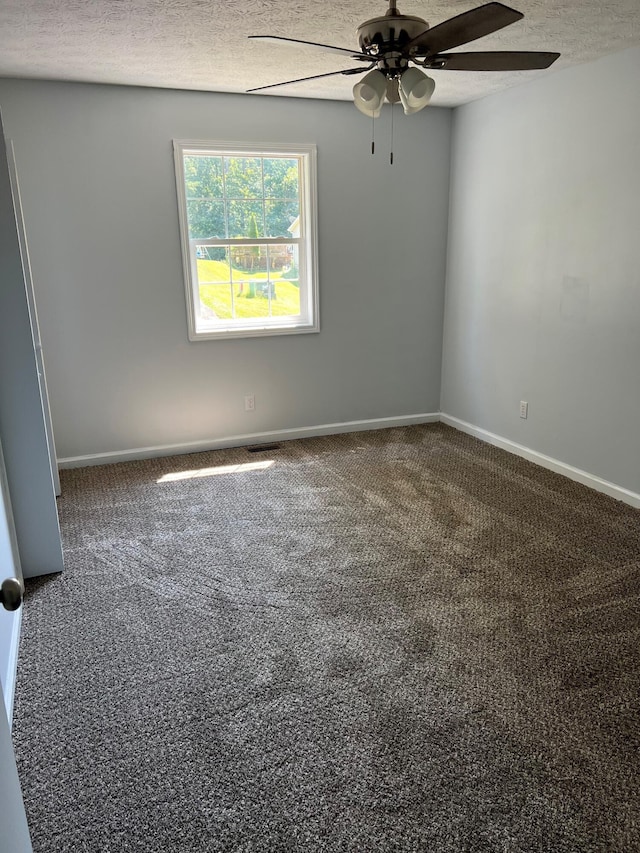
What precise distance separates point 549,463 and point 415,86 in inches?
106

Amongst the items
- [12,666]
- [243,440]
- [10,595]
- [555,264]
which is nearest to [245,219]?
[243,440]

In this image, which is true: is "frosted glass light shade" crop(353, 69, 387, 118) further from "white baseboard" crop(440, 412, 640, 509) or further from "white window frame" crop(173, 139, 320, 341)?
"white baseboard" crop(440, 412, 640, 509)

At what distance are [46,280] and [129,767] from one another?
10.2 feet

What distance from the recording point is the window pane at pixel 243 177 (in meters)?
4.17

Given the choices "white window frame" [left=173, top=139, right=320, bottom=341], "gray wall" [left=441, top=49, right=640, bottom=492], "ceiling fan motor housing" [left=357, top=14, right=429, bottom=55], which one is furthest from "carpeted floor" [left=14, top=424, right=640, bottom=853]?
"ceiling fan motor housing" [left=357, top=14, right=429, bottom=55]

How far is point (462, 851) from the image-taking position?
1.46 metres

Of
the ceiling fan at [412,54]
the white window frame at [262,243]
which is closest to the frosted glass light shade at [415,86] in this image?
the ceiling fan at [412,54]

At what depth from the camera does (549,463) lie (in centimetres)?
399

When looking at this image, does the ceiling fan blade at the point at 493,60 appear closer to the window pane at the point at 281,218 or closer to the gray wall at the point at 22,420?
the gray wall at the point at 22,420

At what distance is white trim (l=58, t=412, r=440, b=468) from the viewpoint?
13.8 ft

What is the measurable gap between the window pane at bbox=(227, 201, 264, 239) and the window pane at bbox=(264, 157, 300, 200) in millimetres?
145

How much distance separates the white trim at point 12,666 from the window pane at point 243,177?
312 cm

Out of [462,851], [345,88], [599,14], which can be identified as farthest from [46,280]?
[462,851]

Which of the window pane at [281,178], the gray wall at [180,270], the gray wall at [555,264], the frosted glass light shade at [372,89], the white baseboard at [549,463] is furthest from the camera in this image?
the window pane at [281,178]
